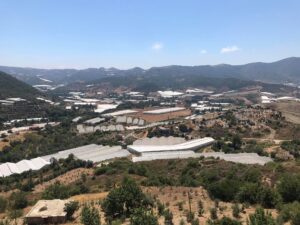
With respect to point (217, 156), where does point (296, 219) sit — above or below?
above

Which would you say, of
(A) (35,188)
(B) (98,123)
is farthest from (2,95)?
(A) (35,188)

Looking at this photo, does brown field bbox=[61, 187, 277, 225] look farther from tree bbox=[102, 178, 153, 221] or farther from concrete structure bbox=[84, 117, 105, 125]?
concrete structure bbox=[84, 117, 105, 125]

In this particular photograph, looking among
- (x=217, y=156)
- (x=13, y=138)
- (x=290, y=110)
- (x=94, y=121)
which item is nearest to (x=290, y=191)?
(x=217, y=156)

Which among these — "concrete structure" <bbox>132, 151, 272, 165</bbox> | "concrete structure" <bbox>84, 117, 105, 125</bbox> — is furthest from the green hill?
"concrete structure" <bbox>132, 151, 272, 165</bbox>

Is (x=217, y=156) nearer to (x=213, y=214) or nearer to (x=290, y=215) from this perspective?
(x=213, y=214)

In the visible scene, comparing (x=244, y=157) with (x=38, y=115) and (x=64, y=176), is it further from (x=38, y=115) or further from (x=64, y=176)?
(x=38, y=115)

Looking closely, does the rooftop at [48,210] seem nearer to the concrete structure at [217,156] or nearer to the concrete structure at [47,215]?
the concrete structure at [47,215]
